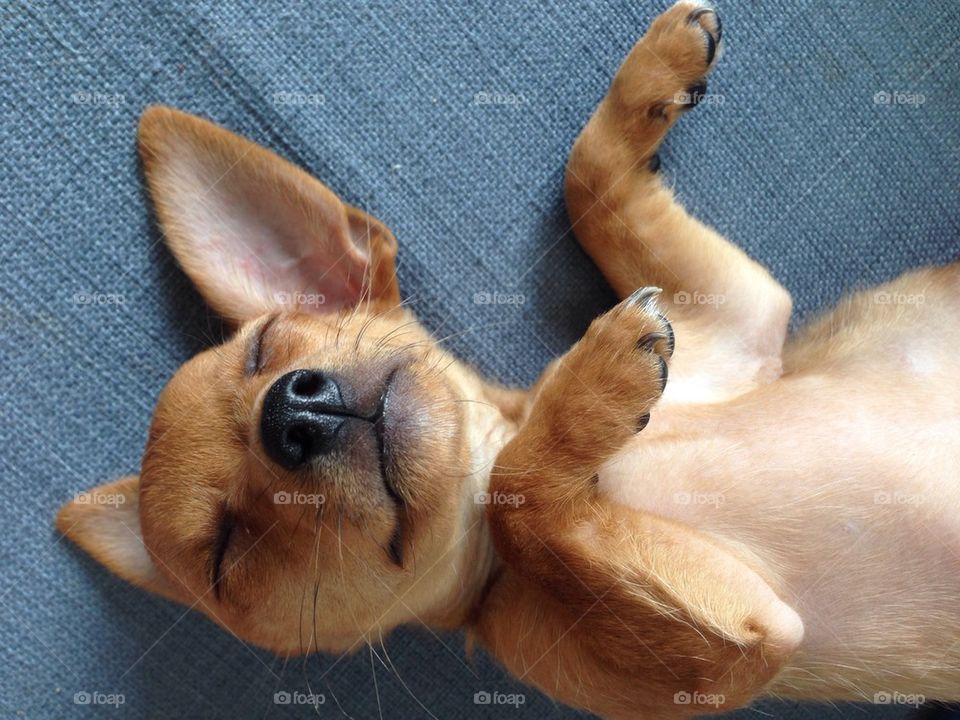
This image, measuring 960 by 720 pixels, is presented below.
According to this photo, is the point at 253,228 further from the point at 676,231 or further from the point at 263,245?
the point at 676,231

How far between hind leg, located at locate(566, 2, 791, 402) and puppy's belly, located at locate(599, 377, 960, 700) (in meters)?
0.26

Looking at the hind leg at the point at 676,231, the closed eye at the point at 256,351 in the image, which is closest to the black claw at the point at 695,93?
the hind leg at the point at 676,231

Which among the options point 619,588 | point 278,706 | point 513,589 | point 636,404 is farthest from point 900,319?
point 278,706

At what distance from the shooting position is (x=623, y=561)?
4.64 feet

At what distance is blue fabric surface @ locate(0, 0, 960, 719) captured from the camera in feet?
6.51

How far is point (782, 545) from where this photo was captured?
1.60m

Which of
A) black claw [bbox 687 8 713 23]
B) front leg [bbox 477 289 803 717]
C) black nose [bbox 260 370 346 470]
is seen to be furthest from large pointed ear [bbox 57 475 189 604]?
black claw [bbox 687 8 713 23]

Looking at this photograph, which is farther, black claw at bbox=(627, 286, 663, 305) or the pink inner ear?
the pink inner ear

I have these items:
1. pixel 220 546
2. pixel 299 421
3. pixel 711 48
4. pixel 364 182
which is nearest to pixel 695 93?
pixel 711 48

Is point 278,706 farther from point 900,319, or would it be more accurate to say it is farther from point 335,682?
point 900,319

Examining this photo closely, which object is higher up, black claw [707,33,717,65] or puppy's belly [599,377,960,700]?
black claw [707,33,717,65]

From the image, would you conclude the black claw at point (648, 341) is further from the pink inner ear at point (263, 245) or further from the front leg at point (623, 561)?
the pink inner ear at point (263, 245)

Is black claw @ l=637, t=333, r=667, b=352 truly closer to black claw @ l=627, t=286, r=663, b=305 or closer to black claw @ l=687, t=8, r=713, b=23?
black claw @ l=627, t=286, r=663, b=305

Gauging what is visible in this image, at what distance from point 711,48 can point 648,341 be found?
0.95 metres
